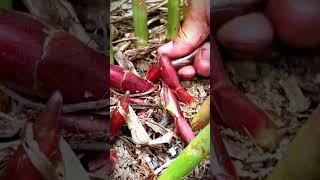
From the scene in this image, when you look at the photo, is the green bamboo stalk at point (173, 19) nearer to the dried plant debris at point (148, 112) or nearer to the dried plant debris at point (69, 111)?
the dried plant debris at point (148, 112)

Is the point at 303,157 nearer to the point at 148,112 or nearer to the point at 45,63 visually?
the point at 148,112

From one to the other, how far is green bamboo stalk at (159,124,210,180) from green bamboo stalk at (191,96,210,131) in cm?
1

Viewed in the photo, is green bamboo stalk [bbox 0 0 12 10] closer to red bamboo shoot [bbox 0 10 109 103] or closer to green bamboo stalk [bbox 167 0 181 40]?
red bamboo shoot [bbox 0 10 109 103]

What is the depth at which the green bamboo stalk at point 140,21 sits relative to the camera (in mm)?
1159

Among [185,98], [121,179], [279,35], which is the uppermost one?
[279,35]

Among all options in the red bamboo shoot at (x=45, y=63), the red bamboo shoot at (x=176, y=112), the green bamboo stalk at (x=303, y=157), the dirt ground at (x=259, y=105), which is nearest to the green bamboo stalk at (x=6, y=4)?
the red bamboo shoot at (x=45, y=63)

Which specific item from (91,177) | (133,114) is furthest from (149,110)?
(91,177)

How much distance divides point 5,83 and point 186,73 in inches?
11.5

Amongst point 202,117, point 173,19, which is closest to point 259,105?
point 202,117

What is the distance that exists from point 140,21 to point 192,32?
9 cm

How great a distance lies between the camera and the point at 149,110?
115cm

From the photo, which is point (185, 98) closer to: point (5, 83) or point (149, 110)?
point (149, 110)

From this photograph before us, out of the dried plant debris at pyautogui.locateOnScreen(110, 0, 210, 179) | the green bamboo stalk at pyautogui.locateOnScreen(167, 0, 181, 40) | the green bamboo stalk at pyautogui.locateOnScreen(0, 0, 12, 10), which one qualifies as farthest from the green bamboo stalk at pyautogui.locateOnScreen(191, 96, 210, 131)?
the green bamboo stalk at pyautogui.locateOnScreen(0, 0, 12, 10)

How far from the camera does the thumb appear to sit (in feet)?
3.74
